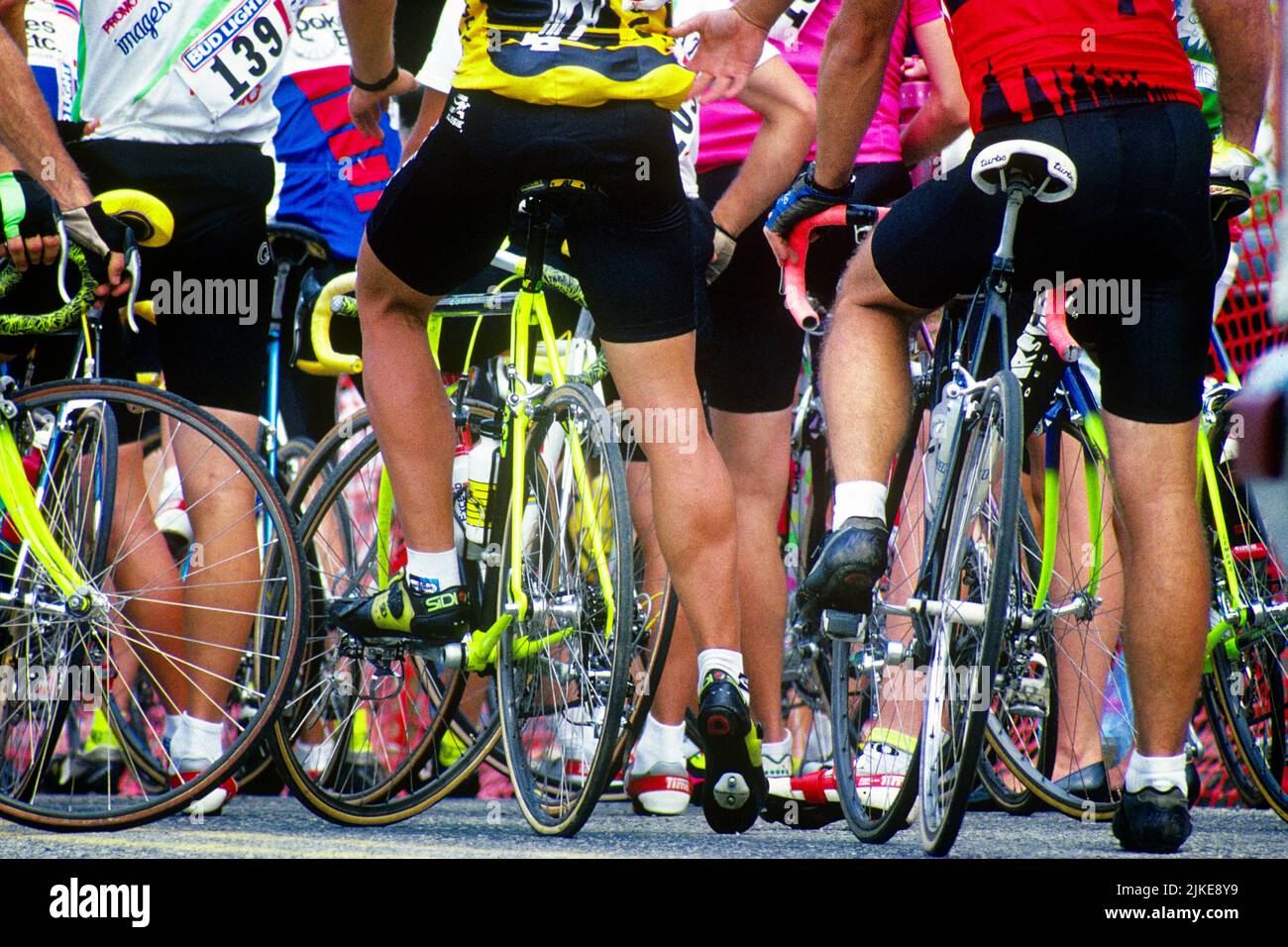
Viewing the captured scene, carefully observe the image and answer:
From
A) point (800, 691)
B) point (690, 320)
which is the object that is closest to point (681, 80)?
point (690, 320)

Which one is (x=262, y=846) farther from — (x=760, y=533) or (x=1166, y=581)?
(x=1166, y=581)

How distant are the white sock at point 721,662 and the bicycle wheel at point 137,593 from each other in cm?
83

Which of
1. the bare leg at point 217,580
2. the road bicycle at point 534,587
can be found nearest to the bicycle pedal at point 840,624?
the road bicycle at point 534,587

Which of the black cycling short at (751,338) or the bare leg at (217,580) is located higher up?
the black cycling short at (751,338)

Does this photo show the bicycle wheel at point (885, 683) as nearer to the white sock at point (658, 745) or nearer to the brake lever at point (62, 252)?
the white sock at point (658, 745)

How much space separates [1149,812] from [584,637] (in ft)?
3.81

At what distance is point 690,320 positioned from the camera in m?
3.39

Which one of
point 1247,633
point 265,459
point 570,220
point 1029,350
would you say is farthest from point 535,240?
point 1247,633

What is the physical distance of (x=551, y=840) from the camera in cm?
353

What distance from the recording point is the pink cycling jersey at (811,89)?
4.48 meters

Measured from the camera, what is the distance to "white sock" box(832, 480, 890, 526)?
10.6ft

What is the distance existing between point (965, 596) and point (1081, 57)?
1040 millimetres

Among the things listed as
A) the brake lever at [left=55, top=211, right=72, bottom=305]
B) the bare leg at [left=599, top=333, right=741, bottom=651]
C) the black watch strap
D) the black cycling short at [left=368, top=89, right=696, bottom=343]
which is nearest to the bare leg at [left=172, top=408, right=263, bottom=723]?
the brake lever at [left=55, top=211, right=72, bottom=305]
